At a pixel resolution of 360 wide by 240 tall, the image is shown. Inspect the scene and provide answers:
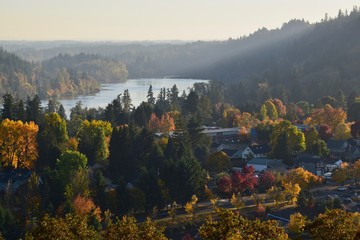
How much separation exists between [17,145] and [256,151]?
26.2m

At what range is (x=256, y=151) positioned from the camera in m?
61.6

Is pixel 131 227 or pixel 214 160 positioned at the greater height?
pixel 131 227

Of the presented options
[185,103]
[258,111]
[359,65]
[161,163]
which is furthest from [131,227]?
[359,65]

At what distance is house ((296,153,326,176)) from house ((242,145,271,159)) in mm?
5189

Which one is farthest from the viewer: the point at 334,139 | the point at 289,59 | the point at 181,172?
the point at 289,59

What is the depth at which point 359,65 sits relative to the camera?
136250 millimetres

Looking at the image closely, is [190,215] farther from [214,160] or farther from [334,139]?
[334,139]

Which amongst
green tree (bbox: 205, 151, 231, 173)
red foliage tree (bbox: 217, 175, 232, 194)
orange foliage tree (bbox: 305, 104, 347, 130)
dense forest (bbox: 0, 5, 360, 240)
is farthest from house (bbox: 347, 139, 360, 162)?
red foliage tree (bbox: 217, 175, 232, 194)

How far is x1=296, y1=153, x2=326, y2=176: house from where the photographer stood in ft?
181

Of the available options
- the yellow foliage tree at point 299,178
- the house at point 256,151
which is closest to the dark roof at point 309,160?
the house at point 256,151

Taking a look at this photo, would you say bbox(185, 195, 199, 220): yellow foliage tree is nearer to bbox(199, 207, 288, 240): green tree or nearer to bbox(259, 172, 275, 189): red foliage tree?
bbox(259, 172, 275, 189): red foliage tree

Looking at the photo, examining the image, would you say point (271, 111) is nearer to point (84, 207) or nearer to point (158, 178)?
point (158, 178)

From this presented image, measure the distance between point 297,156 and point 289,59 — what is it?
120386mm

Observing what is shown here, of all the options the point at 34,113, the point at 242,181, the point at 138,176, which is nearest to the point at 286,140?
the point at 242,181
